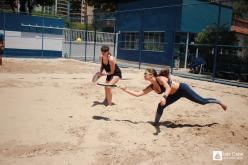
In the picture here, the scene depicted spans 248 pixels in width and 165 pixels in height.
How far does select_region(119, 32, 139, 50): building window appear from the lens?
25.2 metres

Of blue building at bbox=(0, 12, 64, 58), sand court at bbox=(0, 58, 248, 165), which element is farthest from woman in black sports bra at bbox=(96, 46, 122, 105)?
blue building at bbox=(0, 12, 64, 58)

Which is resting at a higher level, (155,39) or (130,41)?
(155,39)

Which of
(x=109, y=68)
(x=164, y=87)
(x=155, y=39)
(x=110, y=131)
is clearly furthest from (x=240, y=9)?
(x=110, y=131)

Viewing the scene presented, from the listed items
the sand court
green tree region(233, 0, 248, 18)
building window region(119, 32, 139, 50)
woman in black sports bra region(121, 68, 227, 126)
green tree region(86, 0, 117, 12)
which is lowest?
the sand court

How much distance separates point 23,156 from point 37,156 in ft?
0.58

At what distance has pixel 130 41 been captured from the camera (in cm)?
2497

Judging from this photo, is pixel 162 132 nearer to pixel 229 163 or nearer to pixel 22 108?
pixel 229 163

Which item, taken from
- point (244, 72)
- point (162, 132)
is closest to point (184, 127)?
point (162, 132)

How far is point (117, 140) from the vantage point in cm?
511

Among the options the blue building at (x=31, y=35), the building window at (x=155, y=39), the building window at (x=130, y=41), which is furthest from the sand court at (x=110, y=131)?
the building window at (x=130, y=41)

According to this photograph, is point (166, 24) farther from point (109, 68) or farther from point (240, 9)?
point (109, 68)

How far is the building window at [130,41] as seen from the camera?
25172 millimetres

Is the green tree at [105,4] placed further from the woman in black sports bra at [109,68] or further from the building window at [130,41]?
the woman in black sports bra at [109,68]

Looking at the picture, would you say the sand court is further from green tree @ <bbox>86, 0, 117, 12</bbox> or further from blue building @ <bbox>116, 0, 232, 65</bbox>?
green tree @ <bbox>86, 0, 117, 12</bbox>
